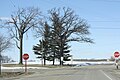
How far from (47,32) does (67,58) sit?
11.5 m

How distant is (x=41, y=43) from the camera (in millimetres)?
94938

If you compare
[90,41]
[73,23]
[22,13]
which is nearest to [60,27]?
[73,23]

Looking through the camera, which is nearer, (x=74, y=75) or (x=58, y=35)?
(x=74, y=75)

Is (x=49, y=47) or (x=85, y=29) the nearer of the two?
(x=85, y=29)

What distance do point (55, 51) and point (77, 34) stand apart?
8.63 m

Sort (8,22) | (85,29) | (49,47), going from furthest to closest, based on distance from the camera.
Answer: (49,47) < (85,29) < (8,22)

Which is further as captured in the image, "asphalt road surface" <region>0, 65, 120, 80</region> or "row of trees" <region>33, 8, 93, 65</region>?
"row of trees" <region>33, 8, 93, 65</region>

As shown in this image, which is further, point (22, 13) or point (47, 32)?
point (47, 32)

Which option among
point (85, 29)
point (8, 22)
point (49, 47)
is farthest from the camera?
point (49, 47)

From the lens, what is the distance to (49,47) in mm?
93250

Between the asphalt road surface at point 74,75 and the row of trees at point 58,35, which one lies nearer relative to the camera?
the asphalt road surface at point 74,75

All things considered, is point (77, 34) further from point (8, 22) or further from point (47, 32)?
point (8, 22)

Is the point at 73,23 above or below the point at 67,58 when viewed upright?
above

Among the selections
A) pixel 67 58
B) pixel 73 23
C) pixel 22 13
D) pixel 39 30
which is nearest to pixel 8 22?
pixel 22 13
